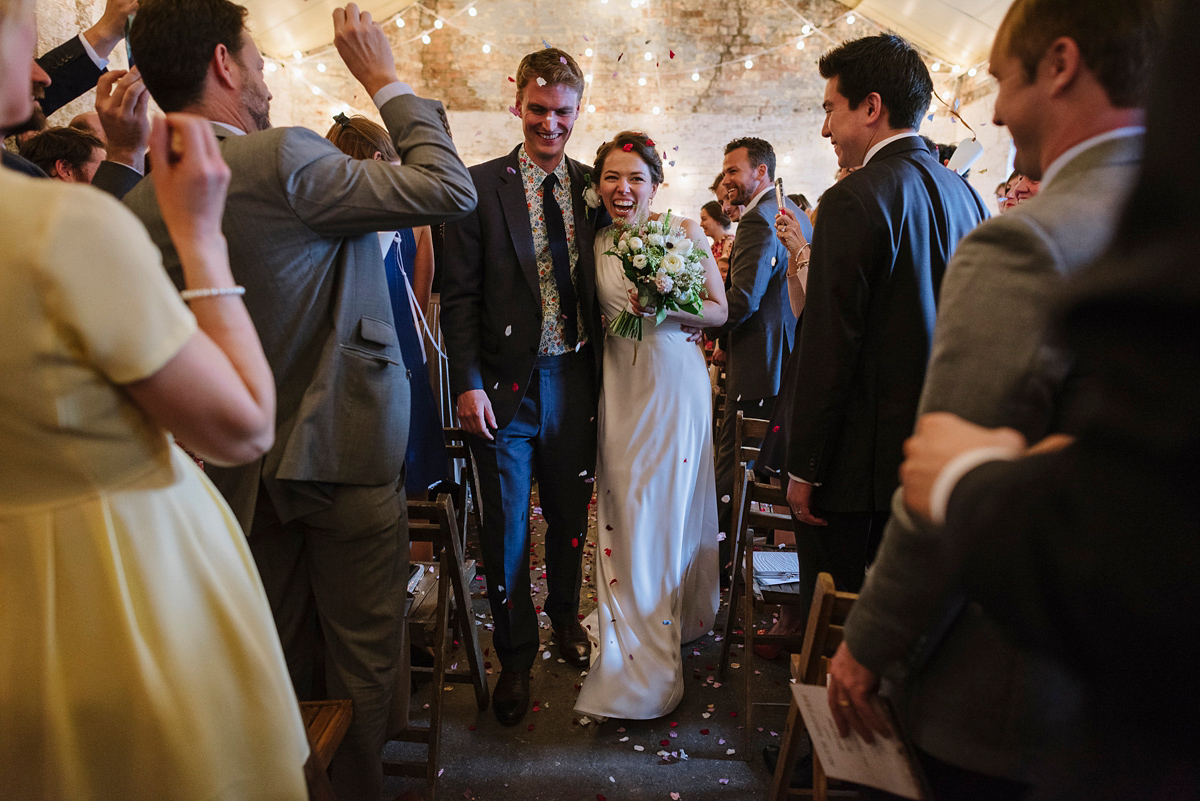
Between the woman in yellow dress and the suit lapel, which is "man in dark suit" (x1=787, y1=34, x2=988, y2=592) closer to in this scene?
the suit lapel

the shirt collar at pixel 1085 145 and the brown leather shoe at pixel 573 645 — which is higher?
the shirt collar at pixel 1085 145

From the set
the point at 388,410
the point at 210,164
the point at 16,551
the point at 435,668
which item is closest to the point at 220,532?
the point at 16,551

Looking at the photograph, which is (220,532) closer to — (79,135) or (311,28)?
(79,135)

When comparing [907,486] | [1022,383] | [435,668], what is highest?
[1022,383]

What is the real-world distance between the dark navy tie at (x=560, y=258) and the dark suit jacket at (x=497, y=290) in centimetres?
11

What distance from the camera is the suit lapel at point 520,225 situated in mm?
2646

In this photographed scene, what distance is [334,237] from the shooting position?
5.42 ft

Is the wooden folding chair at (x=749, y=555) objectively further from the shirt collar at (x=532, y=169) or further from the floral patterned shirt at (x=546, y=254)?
the shirt collar at (x=532, y=169)

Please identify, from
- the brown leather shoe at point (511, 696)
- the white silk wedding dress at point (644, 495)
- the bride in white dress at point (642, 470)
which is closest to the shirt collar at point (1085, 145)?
the bride in white dress at point (642, 470)

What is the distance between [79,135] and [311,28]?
324 inches

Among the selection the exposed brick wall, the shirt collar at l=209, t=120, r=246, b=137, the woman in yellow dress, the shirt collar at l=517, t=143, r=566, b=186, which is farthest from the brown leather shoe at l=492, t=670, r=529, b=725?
the exposed brick wall

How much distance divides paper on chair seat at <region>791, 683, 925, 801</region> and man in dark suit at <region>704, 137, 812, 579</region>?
2508 mm

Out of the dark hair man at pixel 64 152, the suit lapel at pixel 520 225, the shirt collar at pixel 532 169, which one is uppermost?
the shirt collar at pixel 532 169

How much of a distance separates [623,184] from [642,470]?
1157 millimetres
